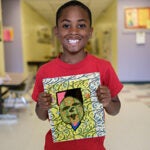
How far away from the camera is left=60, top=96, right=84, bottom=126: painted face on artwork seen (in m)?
1.16

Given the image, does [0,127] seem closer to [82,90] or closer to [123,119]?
[123,119]

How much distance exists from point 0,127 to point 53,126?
320cm

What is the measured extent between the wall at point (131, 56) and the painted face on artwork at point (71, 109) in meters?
6.94

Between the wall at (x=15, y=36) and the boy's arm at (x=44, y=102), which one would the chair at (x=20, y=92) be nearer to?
the wall at (x=15, y=36)

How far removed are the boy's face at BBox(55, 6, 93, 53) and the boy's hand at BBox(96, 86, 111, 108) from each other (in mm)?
209

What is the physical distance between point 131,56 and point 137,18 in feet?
3.51

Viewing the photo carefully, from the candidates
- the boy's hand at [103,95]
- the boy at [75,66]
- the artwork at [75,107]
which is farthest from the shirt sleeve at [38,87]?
the boy's hand at [103,95]

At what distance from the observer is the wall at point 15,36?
7852 mm

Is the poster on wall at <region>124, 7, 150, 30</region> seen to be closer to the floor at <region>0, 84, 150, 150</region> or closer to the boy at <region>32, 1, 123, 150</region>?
the floor at <region>0, 84, 150, 150</region>

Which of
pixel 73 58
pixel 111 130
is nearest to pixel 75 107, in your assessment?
pixel 73 58

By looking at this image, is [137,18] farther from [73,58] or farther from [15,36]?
[73,58]

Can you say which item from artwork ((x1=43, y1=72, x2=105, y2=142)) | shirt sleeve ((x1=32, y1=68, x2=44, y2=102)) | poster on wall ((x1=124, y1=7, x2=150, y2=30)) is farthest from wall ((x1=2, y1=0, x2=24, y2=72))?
artwork ((x1=43, y1=72, x2=105, y2=142))

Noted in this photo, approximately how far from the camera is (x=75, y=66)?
4.01 feet

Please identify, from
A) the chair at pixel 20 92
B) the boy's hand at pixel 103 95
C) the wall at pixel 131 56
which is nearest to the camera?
the boy's hand at pixel 103 95
